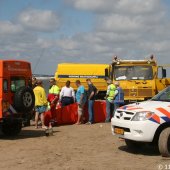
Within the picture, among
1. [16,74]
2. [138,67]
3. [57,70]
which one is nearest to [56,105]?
[16,74]

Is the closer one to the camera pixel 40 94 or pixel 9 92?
pixel 9 92

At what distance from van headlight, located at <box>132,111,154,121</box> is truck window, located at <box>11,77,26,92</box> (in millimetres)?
4498

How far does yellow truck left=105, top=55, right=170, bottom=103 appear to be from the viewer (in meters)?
20.6

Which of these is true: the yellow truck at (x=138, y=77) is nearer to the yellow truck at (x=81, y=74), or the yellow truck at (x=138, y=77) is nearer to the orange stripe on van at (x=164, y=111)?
the yellow truck at (x=81, y=74)

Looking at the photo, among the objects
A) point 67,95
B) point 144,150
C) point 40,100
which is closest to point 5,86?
point 40,100

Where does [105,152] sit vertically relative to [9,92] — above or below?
below

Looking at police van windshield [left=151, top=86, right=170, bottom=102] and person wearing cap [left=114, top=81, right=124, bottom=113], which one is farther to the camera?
person wearing cap [left=114, top=81, right=124, bottom=113]

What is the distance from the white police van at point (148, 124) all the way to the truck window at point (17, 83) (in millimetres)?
4071

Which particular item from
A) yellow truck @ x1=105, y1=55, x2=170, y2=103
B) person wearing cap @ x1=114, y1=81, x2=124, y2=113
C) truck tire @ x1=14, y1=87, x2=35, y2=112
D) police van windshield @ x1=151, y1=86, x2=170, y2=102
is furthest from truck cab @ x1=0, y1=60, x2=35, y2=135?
yellow truck @ x1=105, y1=55, x2=170, y2=103

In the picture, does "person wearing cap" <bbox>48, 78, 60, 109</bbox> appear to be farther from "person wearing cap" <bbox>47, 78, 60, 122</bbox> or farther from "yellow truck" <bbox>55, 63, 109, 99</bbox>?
"yellow truck" <bbox>55, 63, 109, 99</bbox>

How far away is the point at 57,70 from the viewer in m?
28.6

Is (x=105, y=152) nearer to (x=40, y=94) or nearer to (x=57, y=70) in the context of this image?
(x=40, y=94)

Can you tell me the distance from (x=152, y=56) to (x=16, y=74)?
1036 centimetres

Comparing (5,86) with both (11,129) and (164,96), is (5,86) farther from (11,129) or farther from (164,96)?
(164,96)
